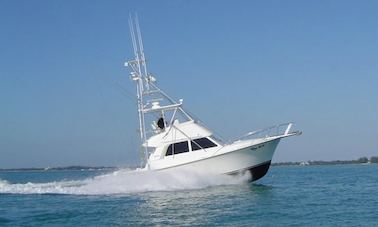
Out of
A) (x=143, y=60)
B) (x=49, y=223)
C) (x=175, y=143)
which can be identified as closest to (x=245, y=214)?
(x=49, y=223)

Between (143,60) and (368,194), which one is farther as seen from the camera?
(143,60)

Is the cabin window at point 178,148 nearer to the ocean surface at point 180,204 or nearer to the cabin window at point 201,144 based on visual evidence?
the cabin window at point 201,144

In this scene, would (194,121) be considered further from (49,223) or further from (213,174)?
(49,223)

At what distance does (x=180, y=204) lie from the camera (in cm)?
2158

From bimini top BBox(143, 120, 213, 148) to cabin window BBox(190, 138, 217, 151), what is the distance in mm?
234

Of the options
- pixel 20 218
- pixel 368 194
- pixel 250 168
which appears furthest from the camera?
pixel 250 168

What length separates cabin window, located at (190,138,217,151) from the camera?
2947 centimetres

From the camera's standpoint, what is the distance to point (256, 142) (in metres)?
28.9

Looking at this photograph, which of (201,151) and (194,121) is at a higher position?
(194,121)

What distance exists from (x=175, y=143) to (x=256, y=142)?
450 centimetres

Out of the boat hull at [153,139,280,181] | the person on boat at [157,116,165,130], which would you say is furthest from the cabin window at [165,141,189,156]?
the person on boat at [157,116,165,130]

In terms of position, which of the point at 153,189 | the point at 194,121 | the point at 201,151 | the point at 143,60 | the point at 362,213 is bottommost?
the point at 362,213

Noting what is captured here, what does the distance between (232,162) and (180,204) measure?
787 cm

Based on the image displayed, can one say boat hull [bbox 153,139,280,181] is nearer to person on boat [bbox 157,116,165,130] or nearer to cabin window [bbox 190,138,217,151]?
cabin window [bbox 190,138,217,151]
